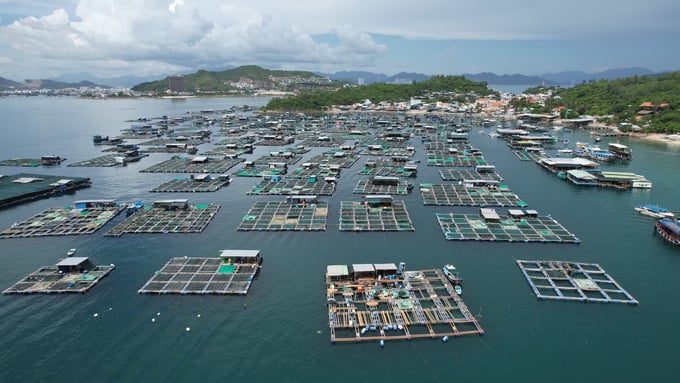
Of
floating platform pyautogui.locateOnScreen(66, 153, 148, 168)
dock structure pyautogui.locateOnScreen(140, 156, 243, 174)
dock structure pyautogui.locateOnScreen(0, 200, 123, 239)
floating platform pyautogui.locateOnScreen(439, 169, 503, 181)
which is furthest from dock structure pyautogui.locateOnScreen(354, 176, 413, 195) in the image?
floating platform pyautogui.locateOnScreen(66, 153, 148, 168)

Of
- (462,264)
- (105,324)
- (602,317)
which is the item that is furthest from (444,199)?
(105,324)

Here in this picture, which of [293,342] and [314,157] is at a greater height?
[314,157]

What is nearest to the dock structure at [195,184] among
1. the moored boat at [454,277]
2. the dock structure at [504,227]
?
the dock structure at [504,227]

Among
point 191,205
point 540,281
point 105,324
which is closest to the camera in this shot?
point 105,324

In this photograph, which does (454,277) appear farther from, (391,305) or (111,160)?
(111,160)

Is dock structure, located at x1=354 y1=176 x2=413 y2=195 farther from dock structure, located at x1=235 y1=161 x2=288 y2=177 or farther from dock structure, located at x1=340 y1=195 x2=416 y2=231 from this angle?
dock structure, located at x1=235 y1=161 x2=288 y2=177

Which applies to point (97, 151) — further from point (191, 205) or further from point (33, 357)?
point (33, 357)
